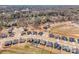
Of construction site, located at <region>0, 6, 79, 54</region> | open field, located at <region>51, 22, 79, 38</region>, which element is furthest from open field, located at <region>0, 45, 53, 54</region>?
open field, located at <region>51, 22, 79, 38</region>

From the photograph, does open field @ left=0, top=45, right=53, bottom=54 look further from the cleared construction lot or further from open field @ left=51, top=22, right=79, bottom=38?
open field @ left=51, top=22, right=79, bottom=38

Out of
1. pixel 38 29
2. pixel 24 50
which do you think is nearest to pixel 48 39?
pixel 38 29

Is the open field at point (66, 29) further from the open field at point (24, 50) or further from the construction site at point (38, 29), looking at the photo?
the open field at point (24, 50)

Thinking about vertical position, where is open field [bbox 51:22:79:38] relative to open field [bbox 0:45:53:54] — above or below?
above

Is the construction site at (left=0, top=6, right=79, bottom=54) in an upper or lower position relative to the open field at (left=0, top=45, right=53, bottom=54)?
upper

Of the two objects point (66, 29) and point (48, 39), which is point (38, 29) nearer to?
point (48, 39)

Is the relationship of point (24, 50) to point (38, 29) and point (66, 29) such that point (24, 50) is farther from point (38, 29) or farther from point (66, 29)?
point (66, 29)

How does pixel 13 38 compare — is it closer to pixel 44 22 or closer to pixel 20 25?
pixel 20 25

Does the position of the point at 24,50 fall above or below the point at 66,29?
below

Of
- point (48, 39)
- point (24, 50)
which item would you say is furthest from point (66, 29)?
point (24, 50)

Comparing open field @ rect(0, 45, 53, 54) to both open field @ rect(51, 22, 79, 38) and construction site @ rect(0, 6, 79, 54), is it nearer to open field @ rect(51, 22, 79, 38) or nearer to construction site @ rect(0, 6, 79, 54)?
construction site @ rect(0, 6, 79, 54)

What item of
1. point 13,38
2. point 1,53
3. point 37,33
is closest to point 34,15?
point 37,33
